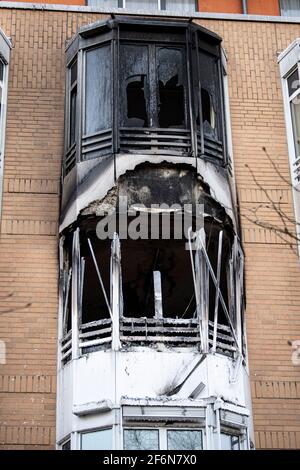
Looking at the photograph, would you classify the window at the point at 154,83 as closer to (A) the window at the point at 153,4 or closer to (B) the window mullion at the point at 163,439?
(A) the window at the point at 153,4

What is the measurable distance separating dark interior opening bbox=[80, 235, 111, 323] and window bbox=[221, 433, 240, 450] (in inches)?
141

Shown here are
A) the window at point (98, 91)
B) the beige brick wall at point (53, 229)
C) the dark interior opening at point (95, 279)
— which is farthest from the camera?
the window at point (98, 91)

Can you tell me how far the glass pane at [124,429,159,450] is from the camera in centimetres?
1337

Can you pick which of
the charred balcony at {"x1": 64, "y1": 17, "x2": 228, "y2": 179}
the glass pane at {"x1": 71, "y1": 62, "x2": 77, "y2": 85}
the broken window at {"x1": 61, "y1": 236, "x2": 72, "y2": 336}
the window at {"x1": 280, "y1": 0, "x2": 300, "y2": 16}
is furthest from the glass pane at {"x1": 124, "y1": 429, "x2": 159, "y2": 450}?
the window at {"x1": 280, "y1": 0, "x2": 300, "y2": 16}

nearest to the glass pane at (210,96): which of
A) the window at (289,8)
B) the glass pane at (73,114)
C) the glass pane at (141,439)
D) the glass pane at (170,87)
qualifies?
the glass pane at (170,87)

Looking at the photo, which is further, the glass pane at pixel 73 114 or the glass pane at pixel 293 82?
the glass pane at pixel 293 82

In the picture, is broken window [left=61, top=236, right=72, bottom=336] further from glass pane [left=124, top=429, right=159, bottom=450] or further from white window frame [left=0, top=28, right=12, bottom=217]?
glass pane [left=124, top=429, right=159, bottom=450]

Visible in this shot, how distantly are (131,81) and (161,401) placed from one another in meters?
5.68

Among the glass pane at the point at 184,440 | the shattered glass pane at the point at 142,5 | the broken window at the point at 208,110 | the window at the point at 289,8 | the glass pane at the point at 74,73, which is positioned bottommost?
the glass pane at the point at 184,440

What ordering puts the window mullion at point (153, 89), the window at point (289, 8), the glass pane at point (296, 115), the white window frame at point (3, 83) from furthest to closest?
the window at point (289, 8) < the glass pane at point (296, 115) < the white window frame at point (3, 83) < the window mullion at point (153, 89)

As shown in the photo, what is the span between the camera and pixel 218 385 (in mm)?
13945

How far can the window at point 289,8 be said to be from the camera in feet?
62.3

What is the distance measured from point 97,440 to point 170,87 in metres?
6.23

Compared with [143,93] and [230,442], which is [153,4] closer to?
[143,93]
